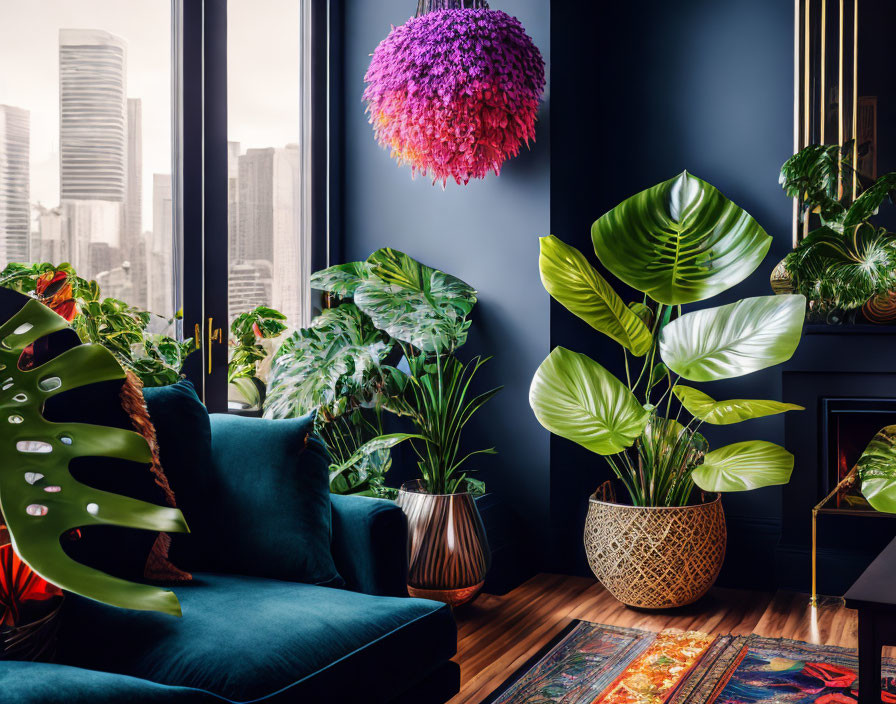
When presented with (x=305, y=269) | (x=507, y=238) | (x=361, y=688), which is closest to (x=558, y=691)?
(x=361, y=688)

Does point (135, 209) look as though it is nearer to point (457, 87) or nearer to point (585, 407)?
point (457, 87)

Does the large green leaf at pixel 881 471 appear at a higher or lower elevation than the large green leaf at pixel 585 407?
lower

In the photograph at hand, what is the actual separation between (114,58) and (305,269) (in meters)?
1.11

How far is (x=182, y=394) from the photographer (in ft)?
6.29

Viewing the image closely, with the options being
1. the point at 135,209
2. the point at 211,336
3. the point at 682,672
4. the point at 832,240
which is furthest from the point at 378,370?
the point at 832,240

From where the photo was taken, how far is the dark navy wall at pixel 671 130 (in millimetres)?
3225

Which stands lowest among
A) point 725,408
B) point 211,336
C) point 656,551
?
point 656,551

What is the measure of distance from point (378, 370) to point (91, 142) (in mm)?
1090

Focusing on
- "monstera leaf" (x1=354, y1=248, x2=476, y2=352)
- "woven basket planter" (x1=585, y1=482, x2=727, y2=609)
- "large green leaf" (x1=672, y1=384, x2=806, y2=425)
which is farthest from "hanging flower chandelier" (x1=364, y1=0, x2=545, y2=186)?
"woven basket planter" (x1=585, y1=482, x2=727, y2=609)

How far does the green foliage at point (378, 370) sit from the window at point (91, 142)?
0.51m

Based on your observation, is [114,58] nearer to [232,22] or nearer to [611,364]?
[232,22]

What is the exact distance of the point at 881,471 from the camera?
2.65 meters

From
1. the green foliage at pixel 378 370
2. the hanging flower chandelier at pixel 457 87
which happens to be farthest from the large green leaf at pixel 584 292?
the hanging flower chandelier at pixel 457 87

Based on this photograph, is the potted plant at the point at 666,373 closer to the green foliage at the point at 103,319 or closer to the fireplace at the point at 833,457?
the fireplace at the point at 833,457
